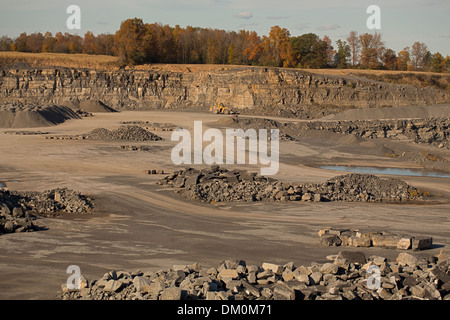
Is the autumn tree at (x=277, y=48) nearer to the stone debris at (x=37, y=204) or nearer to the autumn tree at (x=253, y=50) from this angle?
the autumn tree at (x=253, y=50)

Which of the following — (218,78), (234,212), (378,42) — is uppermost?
(378,42)

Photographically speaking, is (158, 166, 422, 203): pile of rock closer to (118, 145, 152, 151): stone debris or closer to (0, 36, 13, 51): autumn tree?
(118, 145, 152, 151): stone debris

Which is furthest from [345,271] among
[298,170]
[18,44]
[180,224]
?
[18,44]

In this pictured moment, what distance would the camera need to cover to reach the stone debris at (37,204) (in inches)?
620

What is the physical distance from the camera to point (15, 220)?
49.4ft

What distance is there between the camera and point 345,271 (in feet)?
33.9

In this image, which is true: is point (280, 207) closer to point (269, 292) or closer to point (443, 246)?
point (443, 246)

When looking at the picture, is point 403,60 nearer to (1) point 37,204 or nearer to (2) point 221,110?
(2) point 221,110

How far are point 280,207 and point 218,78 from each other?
56.0m

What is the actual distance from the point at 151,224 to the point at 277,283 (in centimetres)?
752

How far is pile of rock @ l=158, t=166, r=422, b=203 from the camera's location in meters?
20.3

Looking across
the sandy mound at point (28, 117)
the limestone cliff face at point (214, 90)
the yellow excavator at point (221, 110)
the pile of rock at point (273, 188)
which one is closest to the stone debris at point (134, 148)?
the pile of rock at point (273, 188)

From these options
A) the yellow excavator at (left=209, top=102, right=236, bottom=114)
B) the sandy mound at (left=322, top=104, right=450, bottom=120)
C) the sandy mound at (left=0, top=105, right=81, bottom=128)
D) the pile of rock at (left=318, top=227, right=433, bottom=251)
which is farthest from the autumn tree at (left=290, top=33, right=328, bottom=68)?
the pile of rock at (left=318, top=227, right=433, bottom=251)

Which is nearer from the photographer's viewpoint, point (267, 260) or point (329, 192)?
point (267, 260)
